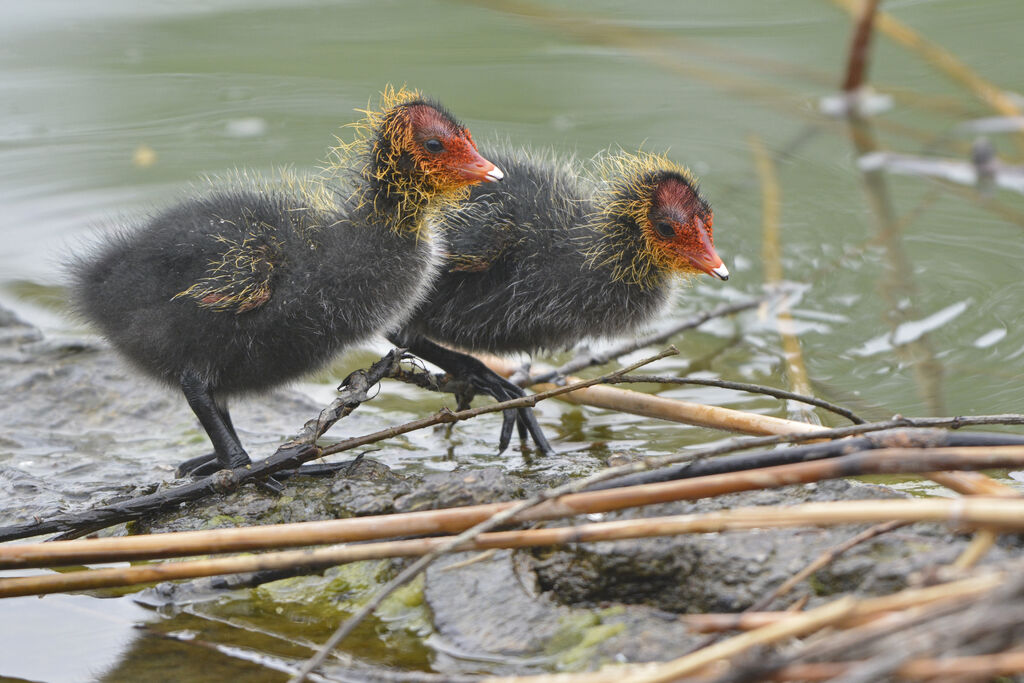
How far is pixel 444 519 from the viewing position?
2287 millimetres

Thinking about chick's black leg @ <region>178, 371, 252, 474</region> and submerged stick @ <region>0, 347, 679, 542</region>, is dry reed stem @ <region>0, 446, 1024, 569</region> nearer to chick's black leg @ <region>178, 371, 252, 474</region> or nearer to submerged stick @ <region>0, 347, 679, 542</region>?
submerged stick @ <region>0, 347, 679, 542</region>

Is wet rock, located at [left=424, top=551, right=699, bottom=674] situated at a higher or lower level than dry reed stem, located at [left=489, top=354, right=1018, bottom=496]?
lower

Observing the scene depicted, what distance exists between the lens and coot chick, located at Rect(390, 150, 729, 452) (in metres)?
3.58

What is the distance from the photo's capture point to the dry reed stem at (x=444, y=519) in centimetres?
217

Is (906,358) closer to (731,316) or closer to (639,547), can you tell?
(731,316)

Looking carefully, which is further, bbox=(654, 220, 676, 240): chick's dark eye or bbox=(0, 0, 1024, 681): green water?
bbox=(0, 0, 1024, 681): green water

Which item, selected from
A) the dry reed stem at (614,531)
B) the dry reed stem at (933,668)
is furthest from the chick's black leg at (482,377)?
the dry reed stem at (933,668)

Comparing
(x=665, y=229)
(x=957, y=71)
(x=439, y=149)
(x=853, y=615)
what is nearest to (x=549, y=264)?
(x=665, y=229)

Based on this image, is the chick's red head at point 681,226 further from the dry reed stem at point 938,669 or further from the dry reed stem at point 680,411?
the dry reed stem at point 938,669

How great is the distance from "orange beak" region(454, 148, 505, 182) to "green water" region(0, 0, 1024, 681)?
86 cm

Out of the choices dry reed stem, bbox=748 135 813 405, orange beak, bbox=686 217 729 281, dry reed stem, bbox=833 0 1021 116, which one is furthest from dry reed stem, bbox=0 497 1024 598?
dry reed stem, bbox=833 0 1021 116

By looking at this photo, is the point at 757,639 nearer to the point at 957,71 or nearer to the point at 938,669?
the point at 938,669

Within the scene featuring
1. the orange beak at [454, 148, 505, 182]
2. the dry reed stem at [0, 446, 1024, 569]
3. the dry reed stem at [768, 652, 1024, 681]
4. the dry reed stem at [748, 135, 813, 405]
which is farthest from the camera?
the dry reed stem at [748, 135, 813, 405]

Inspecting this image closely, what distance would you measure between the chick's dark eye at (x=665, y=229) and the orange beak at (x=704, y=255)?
76 millimetres
